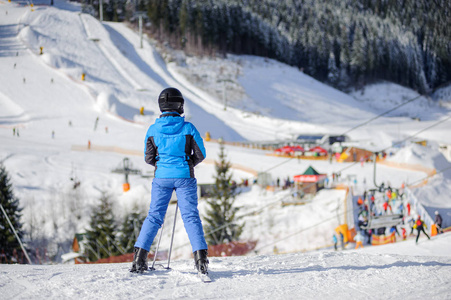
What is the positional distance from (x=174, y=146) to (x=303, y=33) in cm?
8284

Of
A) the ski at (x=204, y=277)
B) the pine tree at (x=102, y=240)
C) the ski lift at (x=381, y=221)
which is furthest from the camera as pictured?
the pine tree at (x=102, y=240)

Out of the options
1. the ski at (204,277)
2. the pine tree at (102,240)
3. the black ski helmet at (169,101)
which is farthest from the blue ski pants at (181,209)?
the pine tree at (102,240)

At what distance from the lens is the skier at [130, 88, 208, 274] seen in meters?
3.28

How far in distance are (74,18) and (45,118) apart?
3300cm

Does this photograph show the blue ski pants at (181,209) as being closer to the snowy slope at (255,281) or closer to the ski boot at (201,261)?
the ski boot at (201,261)

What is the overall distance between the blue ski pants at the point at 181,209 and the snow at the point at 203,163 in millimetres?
269

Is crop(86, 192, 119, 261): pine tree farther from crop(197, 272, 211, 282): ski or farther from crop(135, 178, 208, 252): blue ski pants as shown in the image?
crop(197, 272, 211, 282): ski

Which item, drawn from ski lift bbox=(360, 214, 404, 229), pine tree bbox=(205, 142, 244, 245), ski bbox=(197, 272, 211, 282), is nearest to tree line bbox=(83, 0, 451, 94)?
pine tree bbox=(205, 142, 244, 245)

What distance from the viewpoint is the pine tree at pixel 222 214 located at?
19219 millimetres

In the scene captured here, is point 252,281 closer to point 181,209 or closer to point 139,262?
point 181,209

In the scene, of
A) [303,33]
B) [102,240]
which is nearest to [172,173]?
[102,240]

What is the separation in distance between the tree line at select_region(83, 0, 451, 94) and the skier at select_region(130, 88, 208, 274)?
189ft

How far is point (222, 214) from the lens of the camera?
2011 cm

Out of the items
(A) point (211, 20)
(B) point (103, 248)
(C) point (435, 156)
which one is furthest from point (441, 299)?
(A) point (211, 20)
